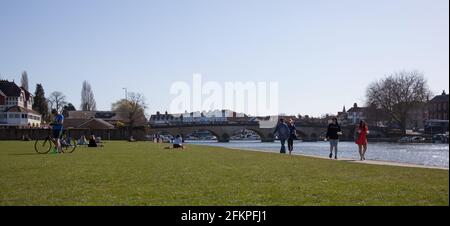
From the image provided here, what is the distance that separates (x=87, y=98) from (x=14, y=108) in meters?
48.8

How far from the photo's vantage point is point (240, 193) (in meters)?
9.22

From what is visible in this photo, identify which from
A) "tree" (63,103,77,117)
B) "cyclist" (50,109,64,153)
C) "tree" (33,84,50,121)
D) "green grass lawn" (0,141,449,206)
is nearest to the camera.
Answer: "green grass lawn" (0,141,449,206)

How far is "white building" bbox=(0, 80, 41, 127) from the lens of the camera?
10700 centimetres

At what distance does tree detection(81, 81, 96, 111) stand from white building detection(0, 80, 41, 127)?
33687mm

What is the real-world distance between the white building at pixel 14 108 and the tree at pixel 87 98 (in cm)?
3369

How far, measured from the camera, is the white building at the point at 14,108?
351 feet

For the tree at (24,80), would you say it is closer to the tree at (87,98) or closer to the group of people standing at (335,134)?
the tree at (87,98)

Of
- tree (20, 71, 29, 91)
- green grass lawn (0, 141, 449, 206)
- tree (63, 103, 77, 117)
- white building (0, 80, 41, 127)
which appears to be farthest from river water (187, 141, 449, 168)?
tree (63, 103, 77, 117)

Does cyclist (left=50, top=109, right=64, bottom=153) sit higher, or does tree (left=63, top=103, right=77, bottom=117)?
tree (left=63, top=103, right=77, bottom=117)

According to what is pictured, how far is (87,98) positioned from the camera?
155 m

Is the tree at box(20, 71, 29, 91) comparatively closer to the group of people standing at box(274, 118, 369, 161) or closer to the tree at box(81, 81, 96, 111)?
the tree at box(81, 81, 96, 111)

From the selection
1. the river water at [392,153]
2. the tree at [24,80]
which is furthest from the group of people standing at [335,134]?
the tree at [24,80]

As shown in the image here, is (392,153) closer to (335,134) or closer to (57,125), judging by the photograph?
(335,134)

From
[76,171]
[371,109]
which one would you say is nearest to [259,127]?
[371,109]
